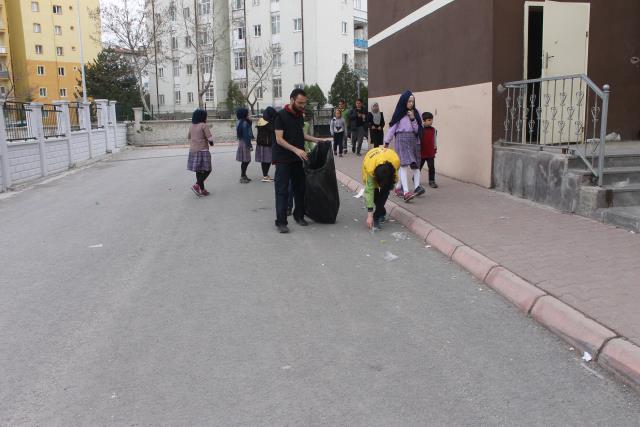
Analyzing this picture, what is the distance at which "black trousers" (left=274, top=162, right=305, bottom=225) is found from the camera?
7930 mm

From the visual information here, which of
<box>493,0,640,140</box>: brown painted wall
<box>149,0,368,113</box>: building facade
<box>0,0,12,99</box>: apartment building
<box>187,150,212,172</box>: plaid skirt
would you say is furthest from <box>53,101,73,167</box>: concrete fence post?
<box>0,0,12,99</box>: apartment building

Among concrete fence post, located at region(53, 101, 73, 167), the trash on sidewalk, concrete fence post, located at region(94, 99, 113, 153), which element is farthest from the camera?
concrete fence post, located at region(94, 99, 113, 153)

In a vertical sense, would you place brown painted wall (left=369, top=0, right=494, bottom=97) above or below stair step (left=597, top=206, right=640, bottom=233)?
above

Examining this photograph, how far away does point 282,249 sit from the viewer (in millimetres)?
7070

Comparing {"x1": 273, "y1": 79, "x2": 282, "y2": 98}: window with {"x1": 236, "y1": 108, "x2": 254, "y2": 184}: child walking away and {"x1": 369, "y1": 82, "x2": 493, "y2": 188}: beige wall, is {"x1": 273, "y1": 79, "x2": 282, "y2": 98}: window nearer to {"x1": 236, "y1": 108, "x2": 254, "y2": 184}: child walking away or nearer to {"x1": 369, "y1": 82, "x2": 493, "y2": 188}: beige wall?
{"x1": 236, "y1": 108, "x2": 254, "y2": 184}: child walking away


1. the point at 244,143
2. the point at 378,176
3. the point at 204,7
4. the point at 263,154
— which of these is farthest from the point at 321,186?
the point at 204,7

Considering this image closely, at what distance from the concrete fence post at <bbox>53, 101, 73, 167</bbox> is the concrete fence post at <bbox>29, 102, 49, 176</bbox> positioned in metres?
2.18

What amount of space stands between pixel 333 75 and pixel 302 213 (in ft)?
153

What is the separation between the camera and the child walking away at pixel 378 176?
7426mm

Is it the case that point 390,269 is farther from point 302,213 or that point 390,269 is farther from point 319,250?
point 302,213

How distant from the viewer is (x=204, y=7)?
192 feet

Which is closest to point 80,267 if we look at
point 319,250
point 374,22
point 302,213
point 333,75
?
point 319,250

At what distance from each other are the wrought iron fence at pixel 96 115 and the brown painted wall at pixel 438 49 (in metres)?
12.9

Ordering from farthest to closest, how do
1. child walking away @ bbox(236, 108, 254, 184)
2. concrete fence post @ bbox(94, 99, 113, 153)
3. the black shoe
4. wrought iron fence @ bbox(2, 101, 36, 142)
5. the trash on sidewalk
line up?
concrete fence post @ bbox(94, 99, 113, 153) → wrought iron fence @ bbox(2, 101, 36, 142) → child walking away @ bbox(236, 108, 254, 184) → the black shoe → the trash on sidewalk
